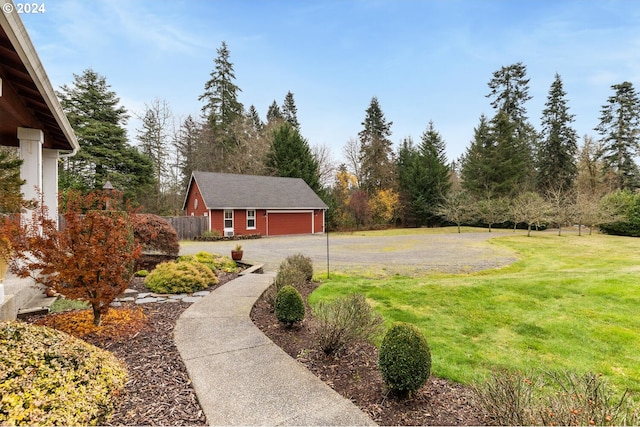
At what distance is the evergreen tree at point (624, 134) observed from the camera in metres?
32.3

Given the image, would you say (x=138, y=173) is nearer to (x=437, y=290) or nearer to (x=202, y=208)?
(x=202, y=208)

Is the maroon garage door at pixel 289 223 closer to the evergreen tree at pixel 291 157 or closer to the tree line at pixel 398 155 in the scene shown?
the tree line at pixel 398 155

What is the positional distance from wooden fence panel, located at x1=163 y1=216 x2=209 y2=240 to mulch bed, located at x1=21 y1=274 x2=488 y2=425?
59.0 ft

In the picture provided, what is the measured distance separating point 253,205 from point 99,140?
42.0ft

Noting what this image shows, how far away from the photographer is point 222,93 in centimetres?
3488

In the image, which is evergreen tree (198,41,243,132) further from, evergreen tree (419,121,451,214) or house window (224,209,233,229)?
evergreen tree (419,121,451,214)

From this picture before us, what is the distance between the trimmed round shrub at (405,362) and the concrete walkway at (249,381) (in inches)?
16.7

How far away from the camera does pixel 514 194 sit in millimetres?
33688

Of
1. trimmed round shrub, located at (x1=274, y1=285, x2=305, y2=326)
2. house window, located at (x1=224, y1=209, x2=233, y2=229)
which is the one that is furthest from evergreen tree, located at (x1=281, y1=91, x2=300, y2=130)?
trimmed round shrub, located at (x1=274, y1=285, x2=305, y2=326)

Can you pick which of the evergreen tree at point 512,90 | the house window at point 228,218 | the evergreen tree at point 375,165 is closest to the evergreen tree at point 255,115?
the evergreen tree at point 375,165

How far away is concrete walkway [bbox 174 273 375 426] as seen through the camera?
238cm

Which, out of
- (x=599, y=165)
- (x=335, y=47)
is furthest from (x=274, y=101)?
(x=599, y=165)

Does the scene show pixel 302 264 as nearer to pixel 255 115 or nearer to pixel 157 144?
pixel 157 144

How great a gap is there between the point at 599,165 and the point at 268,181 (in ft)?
118
